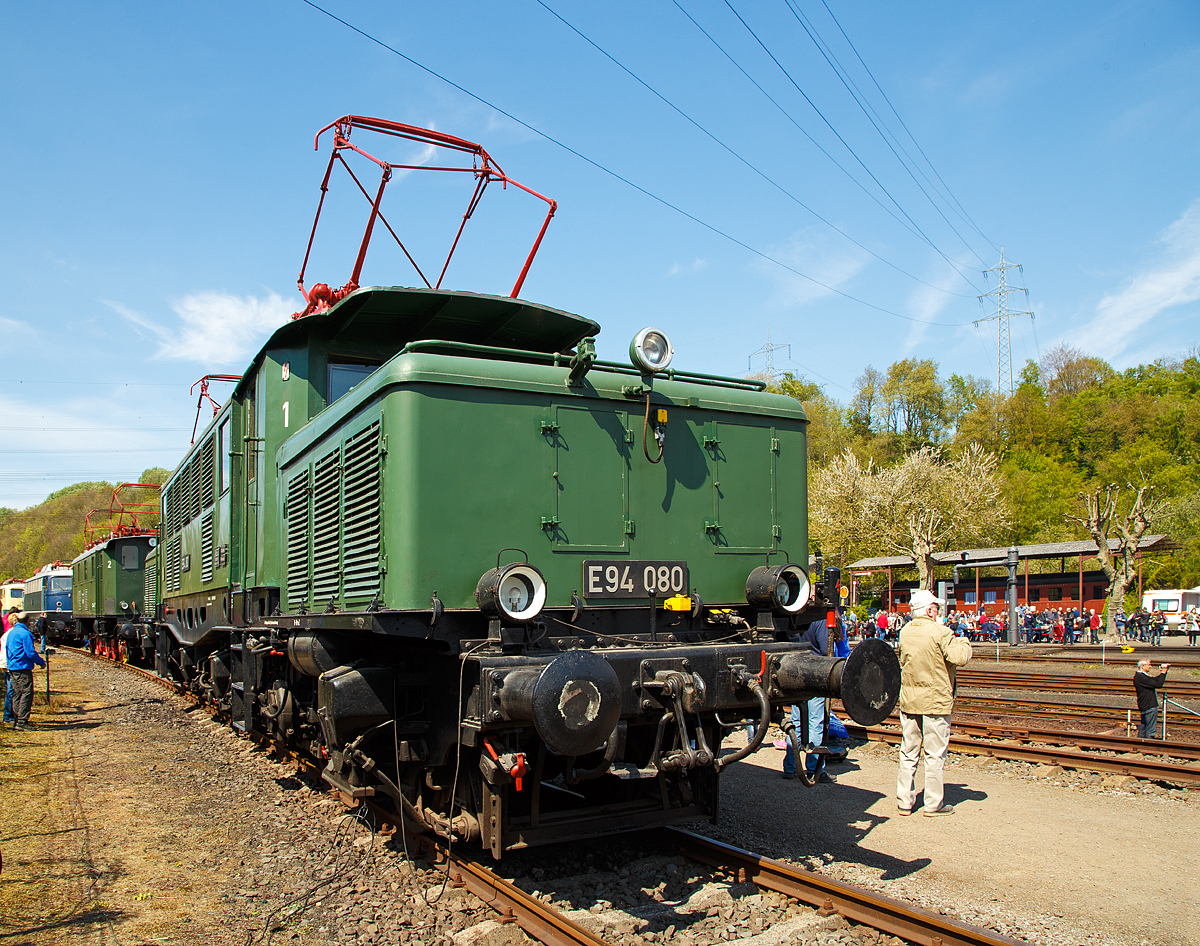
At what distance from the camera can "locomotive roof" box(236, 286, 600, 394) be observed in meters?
5.91

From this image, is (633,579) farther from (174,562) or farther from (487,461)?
(174,562)

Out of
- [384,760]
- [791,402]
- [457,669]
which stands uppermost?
[791,402]

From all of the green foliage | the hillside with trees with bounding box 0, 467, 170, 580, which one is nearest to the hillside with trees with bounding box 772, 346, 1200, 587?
the hillside with trees with bounding box 0, 467, 170, 580

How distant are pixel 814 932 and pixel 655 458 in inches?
107

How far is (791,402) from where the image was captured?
245 inches

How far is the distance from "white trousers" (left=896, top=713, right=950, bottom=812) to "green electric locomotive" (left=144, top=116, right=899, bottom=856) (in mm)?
1825

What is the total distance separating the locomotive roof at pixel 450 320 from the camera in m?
5.91

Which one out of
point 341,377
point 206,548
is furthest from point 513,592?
point 206,548

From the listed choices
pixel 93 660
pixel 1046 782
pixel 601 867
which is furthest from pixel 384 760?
pixel 93 660

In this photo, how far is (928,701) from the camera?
691cm

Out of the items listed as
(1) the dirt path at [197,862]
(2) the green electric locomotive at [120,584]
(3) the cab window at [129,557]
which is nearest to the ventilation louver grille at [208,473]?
(1) the dirt path at [197,862]

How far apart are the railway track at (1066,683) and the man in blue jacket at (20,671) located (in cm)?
1554

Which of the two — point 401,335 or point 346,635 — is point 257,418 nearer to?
point 401,335

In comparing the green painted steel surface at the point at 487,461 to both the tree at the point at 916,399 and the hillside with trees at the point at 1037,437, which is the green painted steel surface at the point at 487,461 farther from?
the tree at the point at 916,399
